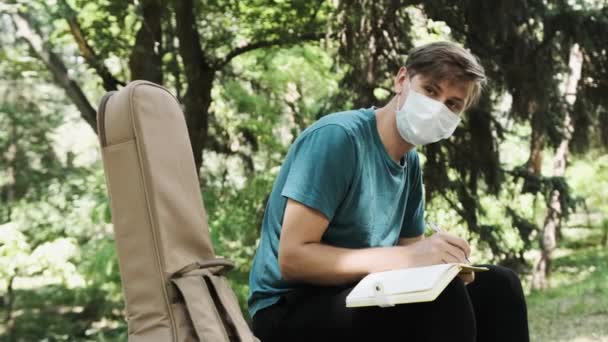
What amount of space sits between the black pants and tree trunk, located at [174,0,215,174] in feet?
18.0

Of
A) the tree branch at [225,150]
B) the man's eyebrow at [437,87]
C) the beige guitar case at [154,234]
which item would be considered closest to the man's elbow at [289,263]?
the beige guitar case at [154,234]

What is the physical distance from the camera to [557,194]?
24.4 ft

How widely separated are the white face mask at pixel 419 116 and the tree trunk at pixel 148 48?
471cm

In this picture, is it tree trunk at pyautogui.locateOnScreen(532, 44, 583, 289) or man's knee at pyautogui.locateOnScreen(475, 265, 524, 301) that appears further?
tree trunk at pyautogui.locateOnScreen(532, 44, 583, 289)

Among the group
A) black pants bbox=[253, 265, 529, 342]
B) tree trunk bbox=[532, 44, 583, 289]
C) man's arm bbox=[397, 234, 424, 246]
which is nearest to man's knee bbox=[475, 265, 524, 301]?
black pants bbox=[253, 265, 529, 342]

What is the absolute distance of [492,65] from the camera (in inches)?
251

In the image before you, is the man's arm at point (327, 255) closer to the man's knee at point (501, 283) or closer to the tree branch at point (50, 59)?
the man's knee at point (501, 283)

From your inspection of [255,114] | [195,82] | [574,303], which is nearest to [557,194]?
[574,303]

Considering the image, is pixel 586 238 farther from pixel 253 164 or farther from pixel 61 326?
pixel 61 326

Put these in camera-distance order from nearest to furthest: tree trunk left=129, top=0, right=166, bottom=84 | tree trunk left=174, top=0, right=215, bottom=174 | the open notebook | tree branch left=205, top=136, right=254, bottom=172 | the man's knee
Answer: the open notebook → the man's knee → tree trunk left=129, top=0, right=166, bottom=84 → tree trunk left=174, top=0, right=215, bottom=174 → tree branch left=205, top=136, right=254, bottom=172

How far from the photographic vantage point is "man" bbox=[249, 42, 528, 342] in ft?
5.08

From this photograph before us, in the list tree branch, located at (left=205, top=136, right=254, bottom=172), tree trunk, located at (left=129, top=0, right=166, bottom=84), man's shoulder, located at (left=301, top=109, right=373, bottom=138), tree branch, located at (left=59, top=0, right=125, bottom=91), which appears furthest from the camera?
tree branch, located at (left=205, top=136, right=254, bottom=172)

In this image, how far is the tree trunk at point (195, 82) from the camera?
717cm

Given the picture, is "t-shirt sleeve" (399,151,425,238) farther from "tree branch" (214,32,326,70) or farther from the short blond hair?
"tree branch" (214,32,326,70)
